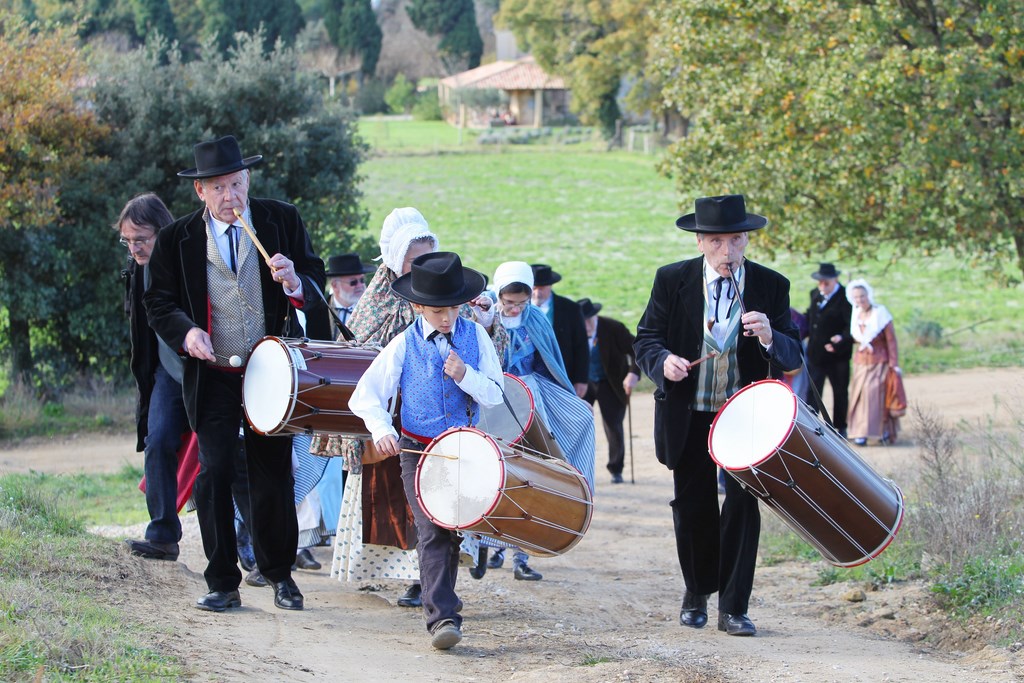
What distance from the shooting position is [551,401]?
27.0 ft

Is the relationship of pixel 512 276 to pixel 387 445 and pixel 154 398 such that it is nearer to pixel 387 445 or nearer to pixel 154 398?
pixel 154 398

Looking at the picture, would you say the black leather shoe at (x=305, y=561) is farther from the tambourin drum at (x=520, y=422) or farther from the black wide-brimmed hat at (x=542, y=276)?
A: the black wide-brimmed hat at (x=542, y=276)

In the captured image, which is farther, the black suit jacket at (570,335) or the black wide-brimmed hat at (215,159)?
the black suit jacket at (570,335)

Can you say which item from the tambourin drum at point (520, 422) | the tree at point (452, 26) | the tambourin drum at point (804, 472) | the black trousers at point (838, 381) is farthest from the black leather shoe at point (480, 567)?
the tree at point (452, 26)

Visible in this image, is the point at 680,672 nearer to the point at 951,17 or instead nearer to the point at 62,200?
the point at 62,200

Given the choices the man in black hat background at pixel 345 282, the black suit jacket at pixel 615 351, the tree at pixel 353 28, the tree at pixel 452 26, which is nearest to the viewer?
the man in black hat background at pixel 345 282

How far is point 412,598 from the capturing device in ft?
23.9

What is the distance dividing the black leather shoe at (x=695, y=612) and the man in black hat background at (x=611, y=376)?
17.9ft

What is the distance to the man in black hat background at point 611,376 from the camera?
40.7ft

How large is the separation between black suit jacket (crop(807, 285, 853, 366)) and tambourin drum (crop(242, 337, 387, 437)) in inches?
356

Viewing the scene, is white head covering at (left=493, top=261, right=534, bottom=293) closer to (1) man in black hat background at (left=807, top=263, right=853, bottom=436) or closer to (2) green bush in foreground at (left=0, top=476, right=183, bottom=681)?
(2) green bush in foreground at (left=0, top=476, right=183, bottom=681)

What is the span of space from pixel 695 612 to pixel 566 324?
10.8 feet

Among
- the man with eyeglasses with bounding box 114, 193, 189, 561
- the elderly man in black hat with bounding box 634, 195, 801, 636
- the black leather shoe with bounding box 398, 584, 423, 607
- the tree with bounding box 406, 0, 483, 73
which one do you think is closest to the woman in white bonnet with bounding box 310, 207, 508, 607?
the black leather shoe with bounding box 398, 584, 423, 607

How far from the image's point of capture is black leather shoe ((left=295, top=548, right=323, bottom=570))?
8.47m
